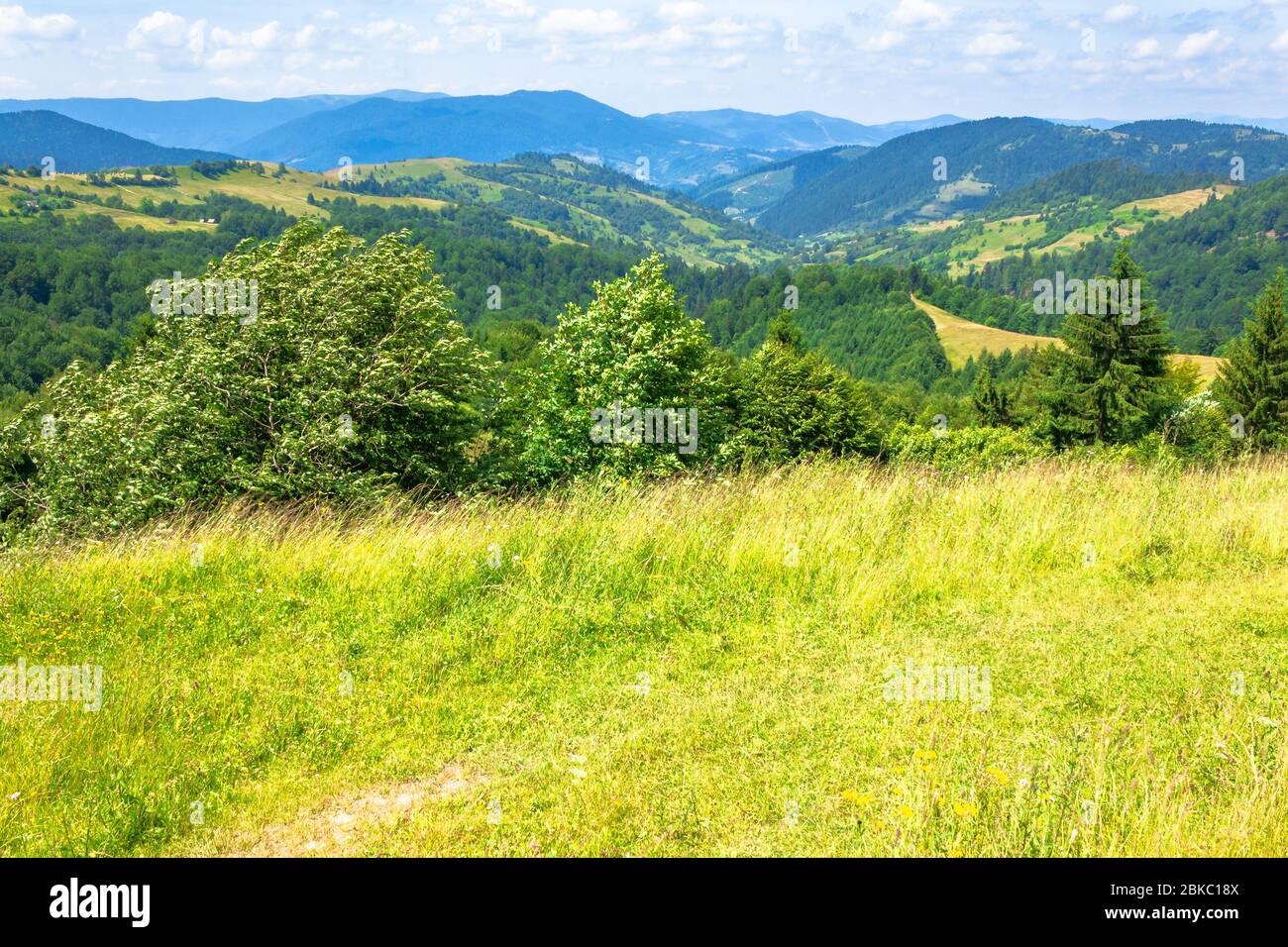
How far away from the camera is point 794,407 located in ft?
149

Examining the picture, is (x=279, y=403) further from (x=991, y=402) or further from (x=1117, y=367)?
(x=991, y=402)

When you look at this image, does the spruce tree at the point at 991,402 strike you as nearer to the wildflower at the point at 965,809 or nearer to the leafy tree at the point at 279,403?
the leafy tree at the point at 279,403

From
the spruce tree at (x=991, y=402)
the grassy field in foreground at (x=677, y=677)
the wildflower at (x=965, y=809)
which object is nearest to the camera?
the wildflower at (x=965, y=809)

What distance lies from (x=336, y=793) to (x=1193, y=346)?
216868 millimetres

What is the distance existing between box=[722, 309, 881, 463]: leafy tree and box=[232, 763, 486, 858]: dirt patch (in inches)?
1495

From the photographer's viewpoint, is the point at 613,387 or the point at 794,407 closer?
the point at 613,387

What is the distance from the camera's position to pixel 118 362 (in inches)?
1070

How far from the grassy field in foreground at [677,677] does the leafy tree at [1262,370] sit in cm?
4836

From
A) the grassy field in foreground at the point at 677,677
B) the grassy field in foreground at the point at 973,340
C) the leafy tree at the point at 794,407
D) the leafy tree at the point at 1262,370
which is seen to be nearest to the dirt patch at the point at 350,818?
the grassy field in foreground at the point at 677,677

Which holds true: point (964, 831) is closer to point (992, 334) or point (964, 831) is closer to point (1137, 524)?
point (1137, 524)

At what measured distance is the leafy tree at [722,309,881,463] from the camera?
148 ft

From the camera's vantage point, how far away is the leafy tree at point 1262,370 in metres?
47.6

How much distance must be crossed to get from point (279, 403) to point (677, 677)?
1411cm

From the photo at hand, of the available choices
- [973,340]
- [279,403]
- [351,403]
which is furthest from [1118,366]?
[973,340]
